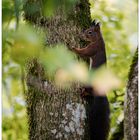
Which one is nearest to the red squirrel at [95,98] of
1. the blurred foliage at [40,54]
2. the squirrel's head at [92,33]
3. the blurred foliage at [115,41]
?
the squirrel's head at [92,33]

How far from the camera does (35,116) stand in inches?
110

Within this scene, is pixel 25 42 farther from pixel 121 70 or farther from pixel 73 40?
pixel 121 70

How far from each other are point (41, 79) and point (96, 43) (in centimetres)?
78

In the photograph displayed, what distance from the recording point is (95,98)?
3121mm

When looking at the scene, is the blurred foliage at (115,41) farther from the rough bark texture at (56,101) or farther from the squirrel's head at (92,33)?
the rough bark texture at (56,101)

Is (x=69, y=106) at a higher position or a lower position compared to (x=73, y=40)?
lower

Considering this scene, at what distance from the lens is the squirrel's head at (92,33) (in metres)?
2.99

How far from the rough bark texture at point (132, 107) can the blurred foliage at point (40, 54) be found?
68 millimetres

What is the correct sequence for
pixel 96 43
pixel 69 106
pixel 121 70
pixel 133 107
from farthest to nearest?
pixel 121 70
pixel 96 43
pixel 69 106
pixel 133 107

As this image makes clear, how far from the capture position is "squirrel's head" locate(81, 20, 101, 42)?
2994mm

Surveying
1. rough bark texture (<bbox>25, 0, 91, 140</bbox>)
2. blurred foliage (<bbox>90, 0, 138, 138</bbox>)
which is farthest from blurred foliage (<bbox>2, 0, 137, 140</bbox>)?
rough bark texture (<bbox>25, 0, 91, 140</bbox>)

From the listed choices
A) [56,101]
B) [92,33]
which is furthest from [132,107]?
[92,33]

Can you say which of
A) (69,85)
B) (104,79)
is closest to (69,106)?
(69,85)

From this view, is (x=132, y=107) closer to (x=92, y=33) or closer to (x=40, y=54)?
(x=92, y=33)
